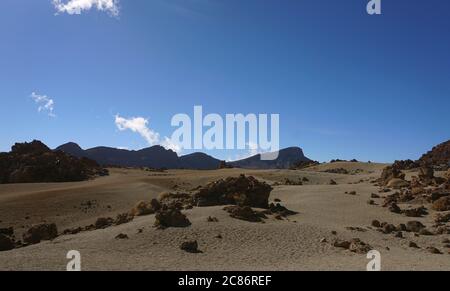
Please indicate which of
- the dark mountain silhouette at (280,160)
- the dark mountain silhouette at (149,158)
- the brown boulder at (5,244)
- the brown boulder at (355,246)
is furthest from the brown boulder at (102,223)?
the dark mountain silhouette at (280,160)

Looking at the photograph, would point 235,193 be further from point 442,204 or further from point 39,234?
point 442,204

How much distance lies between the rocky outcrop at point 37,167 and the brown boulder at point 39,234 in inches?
1090

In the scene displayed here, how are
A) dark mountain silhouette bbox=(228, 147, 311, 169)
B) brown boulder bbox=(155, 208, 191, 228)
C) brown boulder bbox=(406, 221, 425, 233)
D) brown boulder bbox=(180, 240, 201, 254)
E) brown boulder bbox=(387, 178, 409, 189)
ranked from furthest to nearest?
dark mountain silhouette bbox=(228, 147, 311, 169) → brown boulder bbox=(387, 178, 409, 189) → brown boulder bbox=(406, 221, 425, 233) → brown boulder bbox=(155, 208, 191, 228) → brown boulder bbox=(180, 240, 201, 254)

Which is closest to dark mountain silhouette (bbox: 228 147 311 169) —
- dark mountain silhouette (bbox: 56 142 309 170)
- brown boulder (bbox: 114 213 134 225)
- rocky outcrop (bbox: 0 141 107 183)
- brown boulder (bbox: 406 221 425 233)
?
dark mountain silhouette (bbox: 56 142 309 170)

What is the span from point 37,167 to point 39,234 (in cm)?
2994

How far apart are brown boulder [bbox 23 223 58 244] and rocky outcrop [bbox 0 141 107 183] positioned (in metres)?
27.7

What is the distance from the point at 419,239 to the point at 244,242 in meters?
9.38

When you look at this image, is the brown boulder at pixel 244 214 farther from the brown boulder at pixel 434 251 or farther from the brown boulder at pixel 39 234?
the brown boulder at pixel 39 234

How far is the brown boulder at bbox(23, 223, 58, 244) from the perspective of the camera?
21.5m

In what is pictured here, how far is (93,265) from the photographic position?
15.1m

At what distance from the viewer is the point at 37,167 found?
49.7m

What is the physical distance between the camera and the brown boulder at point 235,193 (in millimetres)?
27125

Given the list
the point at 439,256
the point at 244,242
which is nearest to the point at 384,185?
the point at 439,256

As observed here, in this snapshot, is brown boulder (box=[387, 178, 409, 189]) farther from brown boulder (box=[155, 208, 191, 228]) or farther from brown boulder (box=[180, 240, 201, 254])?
brown boulder (box=[180, 240, 201, 254])
